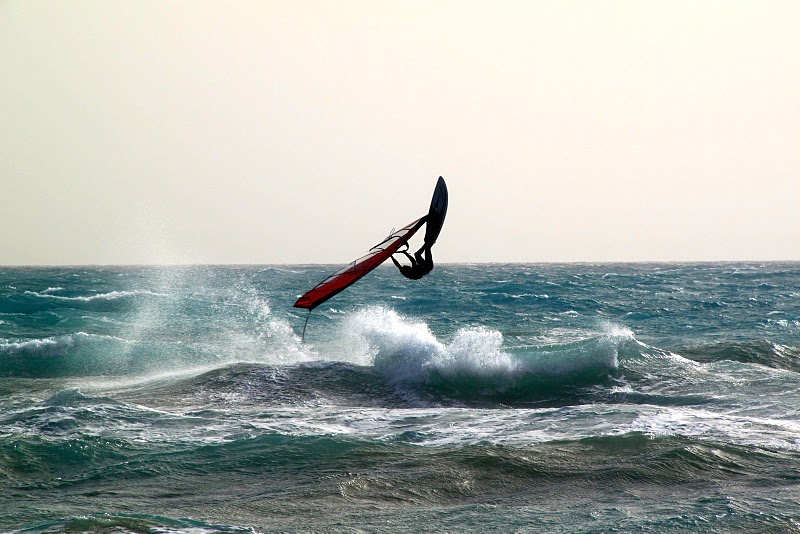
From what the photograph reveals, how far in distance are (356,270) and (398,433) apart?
2.47 metres

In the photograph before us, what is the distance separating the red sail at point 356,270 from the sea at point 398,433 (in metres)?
1.70

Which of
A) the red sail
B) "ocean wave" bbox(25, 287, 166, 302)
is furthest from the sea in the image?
"ocean wave" bbox(25, 287, 166, 302)

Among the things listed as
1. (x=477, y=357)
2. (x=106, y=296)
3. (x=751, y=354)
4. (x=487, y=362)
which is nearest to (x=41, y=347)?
(x=477, y=357)

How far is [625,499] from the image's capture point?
23.5 ft

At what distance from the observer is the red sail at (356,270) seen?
10023 mm

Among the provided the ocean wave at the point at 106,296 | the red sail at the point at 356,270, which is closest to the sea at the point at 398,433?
the red sail at the point at 356,270

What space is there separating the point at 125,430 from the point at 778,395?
9.54 meters

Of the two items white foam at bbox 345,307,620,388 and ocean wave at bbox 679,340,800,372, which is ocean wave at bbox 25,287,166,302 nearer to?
white foam at bbox 345,307,620,388

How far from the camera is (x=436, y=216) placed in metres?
11.4

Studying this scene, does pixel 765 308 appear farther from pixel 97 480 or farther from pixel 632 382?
→ pixel 97 480

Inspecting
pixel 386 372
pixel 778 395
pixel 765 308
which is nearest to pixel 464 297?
pixel 765 308

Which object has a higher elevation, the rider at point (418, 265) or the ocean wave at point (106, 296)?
the rider at point (418, 265)

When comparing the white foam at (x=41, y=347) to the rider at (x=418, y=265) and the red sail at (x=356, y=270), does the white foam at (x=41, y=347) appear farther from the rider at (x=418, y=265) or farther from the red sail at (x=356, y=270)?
the rider at (x=418, y=265)

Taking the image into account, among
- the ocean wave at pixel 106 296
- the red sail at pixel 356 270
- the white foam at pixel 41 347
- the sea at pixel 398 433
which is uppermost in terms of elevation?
the red sail at pixel 356 270
